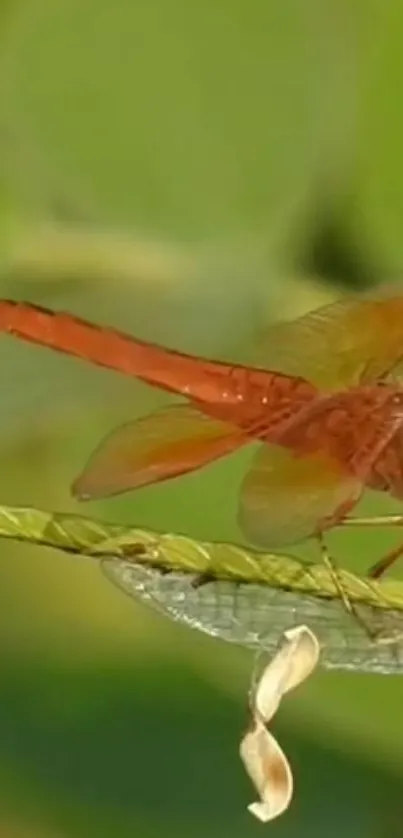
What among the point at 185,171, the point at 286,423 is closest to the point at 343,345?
the point at 286,423

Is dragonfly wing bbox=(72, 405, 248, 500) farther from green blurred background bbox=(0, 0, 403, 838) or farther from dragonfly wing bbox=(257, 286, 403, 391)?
green blurred background bbox=(0, 0, 403, 838)

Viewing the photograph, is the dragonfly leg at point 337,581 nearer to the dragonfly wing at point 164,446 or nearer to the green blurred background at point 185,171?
the dragonfly wing at point 164,446

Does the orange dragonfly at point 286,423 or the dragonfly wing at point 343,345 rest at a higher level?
the dragonfly wing at point 343,345

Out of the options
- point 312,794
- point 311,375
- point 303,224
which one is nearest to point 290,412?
point 311,375

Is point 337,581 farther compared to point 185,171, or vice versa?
point 185,171

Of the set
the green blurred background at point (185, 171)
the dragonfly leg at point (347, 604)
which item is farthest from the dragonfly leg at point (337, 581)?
the green blurred background at point (185, 171)

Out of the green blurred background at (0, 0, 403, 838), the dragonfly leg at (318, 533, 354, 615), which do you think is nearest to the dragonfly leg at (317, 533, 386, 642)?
the dragonfly leg at (318, 533, 354, 615)

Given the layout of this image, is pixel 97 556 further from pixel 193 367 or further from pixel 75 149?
pixel 75 149

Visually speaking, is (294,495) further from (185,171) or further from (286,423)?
(185,171)
